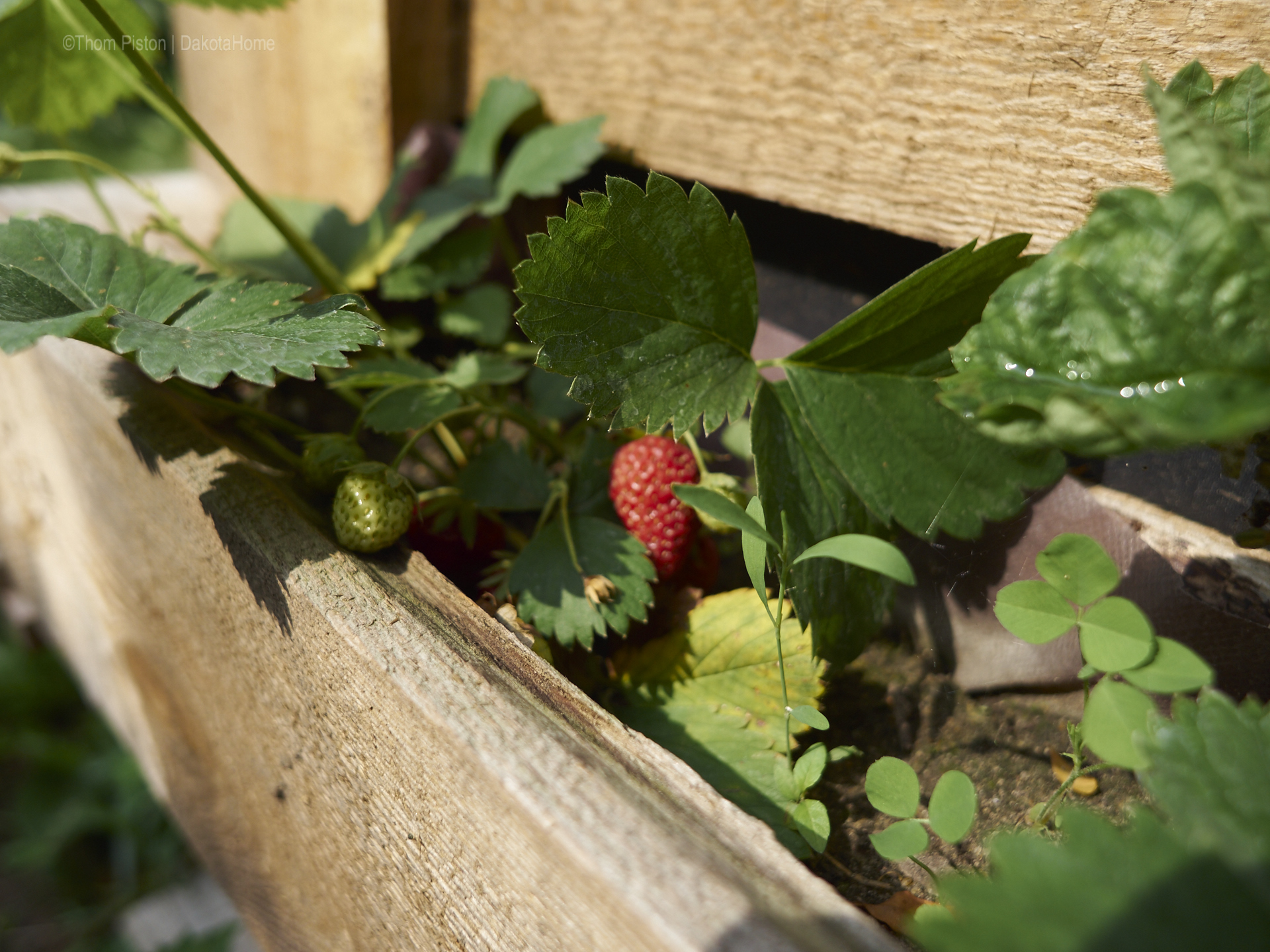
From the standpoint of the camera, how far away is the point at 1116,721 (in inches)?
15.2

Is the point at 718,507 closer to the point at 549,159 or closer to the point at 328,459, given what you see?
the point at 328,459

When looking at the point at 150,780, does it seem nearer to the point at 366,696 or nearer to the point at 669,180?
the point at 366,696

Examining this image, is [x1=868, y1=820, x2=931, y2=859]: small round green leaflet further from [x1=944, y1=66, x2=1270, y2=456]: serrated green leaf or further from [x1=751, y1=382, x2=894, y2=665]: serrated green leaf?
[x1=944, y1=66, x2=1270, y2=456]: serrated green leaf

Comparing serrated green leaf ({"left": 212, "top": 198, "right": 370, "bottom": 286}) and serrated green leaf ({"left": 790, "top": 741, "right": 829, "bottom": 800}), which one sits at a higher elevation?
serrated green leaf ({"left": 212, "top": 198, "right": 370, "bottom": 286})

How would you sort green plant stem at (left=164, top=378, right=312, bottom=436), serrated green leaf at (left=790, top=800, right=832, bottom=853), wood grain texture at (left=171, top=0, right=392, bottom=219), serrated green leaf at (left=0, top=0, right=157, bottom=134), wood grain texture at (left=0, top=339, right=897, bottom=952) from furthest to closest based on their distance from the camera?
1. wood grain texture at (left=171, top=0, right=392, bottom=219)
2. serrated green leaf at (left=0, top=0, right=157, bottom=134)
3. green plant stem at (left=164, top=378, right=312, bottom=436)
4. serrated green leaf at (left=790, top=800, right=832, bottom=853)
5. wood grain texture at (left=0, top=339, right=897, bottom=952)

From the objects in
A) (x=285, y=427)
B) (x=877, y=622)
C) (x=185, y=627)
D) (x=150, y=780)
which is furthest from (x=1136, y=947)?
(x=150, y=780)

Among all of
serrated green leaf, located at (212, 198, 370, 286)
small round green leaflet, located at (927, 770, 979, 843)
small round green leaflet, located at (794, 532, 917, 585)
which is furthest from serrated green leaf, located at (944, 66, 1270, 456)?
serrated green leaf, located at (212, 198, 370, 286)

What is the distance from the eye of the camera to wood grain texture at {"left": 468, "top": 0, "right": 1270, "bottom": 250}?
0.52m

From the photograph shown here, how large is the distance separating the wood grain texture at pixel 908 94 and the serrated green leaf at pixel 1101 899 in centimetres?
44

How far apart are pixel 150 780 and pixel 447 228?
3.66 ft

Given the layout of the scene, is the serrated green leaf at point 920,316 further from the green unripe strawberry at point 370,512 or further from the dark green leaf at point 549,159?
the dark green leaf at point 549,159

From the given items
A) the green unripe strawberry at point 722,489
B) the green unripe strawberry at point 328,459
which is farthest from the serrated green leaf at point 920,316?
the green unripe strawberry at point 328,459

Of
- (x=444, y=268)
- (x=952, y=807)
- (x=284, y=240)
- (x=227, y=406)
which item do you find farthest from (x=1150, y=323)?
(x=284, y=240)

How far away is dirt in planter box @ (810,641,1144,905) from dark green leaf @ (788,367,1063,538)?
0.44 ft
